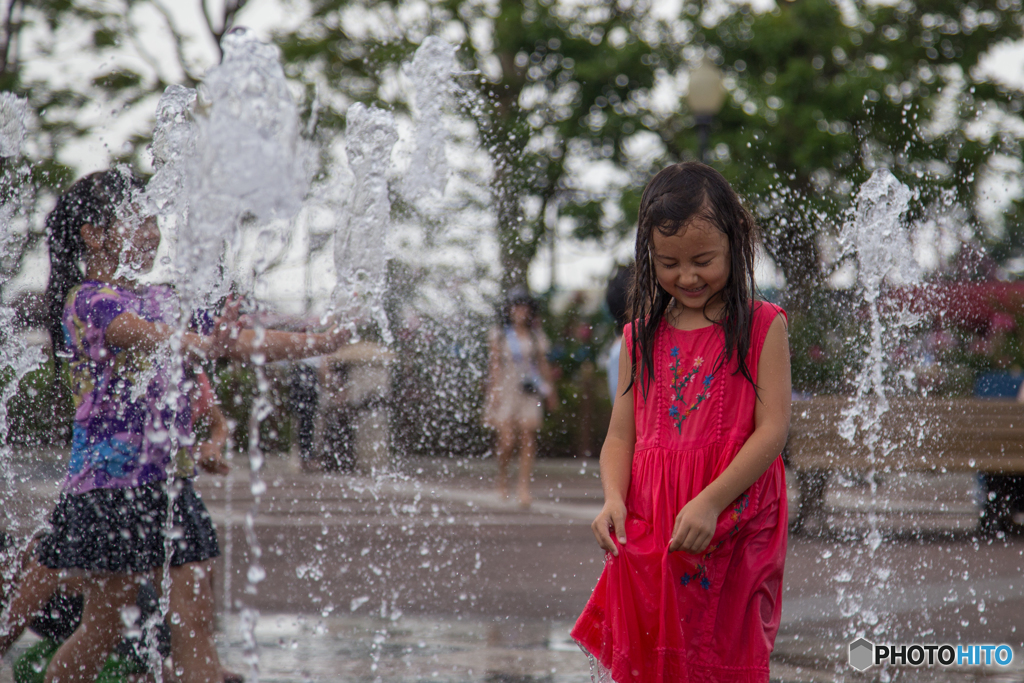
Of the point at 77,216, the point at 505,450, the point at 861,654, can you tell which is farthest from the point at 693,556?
the point at 505,450

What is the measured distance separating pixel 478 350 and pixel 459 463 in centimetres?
124

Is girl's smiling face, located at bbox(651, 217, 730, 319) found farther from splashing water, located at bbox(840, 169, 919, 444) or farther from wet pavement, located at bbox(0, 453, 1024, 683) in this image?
splashing water, located at bbox(840, 169, 919, 444)

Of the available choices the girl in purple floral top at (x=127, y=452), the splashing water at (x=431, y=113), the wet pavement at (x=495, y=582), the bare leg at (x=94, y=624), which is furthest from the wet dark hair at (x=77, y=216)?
the splashing water at (x=431, y=113)

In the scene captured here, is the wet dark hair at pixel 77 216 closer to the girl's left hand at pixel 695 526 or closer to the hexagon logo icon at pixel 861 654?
the girl's left hand at pixel 695 526

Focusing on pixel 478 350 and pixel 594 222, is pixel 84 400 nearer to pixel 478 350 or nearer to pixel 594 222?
pixel 478 350

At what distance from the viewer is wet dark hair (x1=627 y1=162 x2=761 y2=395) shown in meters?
2.08

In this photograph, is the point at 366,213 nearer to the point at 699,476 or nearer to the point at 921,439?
the point at 699,476

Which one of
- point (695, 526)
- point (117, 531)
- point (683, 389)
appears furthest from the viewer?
point (117, 531)

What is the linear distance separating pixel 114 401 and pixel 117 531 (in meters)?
0.34

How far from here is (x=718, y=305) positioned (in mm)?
2170

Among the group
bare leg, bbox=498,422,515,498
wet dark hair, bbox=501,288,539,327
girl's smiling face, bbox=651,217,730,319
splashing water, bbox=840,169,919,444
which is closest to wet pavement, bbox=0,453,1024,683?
bare leg, bbox=498,422,515,498

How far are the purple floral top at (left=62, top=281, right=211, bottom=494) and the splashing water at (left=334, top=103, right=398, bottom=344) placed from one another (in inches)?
22.3

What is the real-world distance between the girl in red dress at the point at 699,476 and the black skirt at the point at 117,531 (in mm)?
1134

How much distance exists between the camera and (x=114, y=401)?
8.96ft
